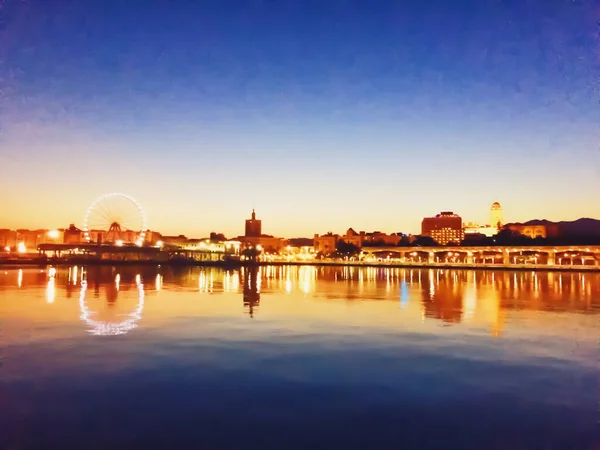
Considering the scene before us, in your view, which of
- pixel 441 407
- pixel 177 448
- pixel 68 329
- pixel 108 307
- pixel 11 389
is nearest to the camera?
pixel 177 448

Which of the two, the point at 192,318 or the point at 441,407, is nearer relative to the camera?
the point at 441,407

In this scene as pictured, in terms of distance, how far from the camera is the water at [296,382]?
9914 mm

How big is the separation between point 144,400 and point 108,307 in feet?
63.0

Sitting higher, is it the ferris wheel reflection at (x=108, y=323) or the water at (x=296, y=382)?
the ferris wheel reflection at (x=108, y=323)

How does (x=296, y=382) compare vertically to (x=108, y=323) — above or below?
below

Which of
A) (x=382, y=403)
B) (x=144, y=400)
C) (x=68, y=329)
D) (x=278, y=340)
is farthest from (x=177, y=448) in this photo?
(x=68, y=329)

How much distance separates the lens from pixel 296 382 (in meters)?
13.6

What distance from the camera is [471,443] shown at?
31.6 feet

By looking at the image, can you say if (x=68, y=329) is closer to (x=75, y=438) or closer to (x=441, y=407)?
(x=75, y=438)

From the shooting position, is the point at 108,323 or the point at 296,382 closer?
the point at 296,382

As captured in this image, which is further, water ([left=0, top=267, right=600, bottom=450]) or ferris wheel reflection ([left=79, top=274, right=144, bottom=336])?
ferris wheel reflection ([left=79, top=274, right=144, bottom=336])

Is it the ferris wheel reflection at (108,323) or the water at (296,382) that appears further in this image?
the ferris wheel reflection at (108,323)

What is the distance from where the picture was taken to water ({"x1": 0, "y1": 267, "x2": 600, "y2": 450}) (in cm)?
991

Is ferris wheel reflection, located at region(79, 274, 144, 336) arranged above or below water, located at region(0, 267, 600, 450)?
above
